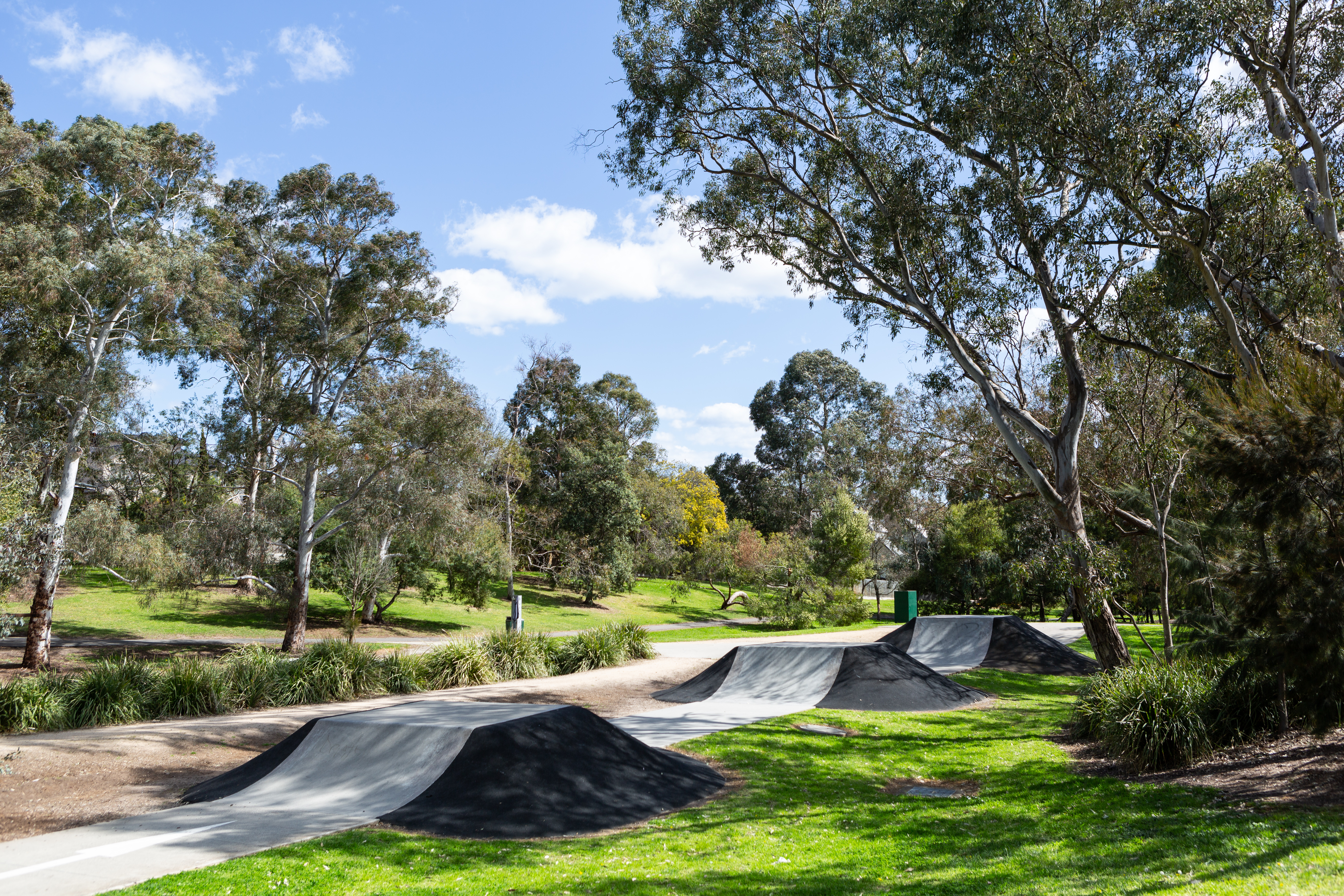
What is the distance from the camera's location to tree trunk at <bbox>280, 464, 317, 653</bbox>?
20484mm

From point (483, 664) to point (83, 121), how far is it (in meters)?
16.3

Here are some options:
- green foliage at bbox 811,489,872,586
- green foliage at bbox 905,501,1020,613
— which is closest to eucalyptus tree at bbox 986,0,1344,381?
green foliage at bbox 811,489,872,586

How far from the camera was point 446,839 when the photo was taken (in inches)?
268

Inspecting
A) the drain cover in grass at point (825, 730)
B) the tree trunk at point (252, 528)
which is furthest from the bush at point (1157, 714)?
the tree trunk at point (252, 528)

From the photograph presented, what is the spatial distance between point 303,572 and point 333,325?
6623mm

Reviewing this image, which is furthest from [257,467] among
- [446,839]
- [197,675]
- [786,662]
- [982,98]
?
[982,98]

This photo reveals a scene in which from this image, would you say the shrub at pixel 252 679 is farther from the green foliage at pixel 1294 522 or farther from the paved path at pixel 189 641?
the green foliage at pixel 1294 522

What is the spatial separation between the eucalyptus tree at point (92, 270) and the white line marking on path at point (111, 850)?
12.7 meters

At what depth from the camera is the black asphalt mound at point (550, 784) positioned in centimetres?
726

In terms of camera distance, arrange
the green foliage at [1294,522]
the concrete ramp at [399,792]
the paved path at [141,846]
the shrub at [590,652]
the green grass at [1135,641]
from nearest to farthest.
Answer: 1. the paved path at [141,846]
2. the concrete ramp at [399,792]
3. the green foliage at [1294,522]
4. the shrub at [590,652]
5. the green grass at [1135,641]

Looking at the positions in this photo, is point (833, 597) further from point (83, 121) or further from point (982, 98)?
point (83, 121)

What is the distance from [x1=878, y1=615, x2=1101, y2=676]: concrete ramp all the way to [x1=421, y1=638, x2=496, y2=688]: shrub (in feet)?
33.2

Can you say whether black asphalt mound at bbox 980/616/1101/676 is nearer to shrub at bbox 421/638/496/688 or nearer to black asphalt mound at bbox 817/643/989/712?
black asphalt mound at bbox 817/643/989/712

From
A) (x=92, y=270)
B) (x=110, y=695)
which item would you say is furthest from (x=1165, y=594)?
(x=92, y=270)
